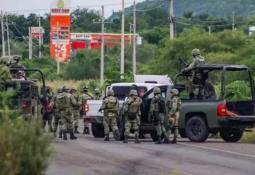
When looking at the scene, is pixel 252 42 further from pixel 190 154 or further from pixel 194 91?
pixel 190 154

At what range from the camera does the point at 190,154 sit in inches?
861

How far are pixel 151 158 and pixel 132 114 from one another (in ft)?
16.9

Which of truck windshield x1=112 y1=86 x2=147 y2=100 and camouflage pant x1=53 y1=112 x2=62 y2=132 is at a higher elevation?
truck windshield x1=112 y1=86 x2=147 y2=100

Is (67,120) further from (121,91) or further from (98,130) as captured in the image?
(121,91)

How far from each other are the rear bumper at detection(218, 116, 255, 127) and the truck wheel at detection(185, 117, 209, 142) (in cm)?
61

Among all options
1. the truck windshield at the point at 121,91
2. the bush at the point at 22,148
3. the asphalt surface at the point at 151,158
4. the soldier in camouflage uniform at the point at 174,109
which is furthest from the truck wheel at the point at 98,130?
the bush at the point at 22,148

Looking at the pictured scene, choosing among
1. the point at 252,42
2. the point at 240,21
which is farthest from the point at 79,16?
the point at 252,42

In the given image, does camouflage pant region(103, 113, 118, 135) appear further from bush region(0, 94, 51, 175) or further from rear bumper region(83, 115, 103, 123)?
bush region(0, 94, 51, 175)

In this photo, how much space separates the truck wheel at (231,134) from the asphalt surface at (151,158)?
3.12ft

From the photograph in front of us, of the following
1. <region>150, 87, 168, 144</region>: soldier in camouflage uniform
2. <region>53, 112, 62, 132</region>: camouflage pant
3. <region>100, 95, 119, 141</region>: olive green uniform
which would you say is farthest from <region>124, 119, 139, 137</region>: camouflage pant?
<region>53, 112, 62, 132</region>: camouflage pant

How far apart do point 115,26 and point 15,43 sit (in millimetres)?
14901

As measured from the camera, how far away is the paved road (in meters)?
18.1

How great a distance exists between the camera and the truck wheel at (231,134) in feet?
88.5

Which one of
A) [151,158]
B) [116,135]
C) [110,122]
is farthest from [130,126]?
[151,158]
